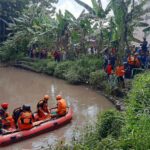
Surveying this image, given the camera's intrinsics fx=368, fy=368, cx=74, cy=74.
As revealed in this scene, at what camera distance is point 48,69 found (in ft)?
80.5

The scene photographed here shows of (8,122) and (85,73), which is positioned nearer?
(8,122)

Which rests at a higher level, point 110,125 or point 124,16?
point 124,16

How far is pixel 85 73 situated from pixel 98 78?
1.90 meters

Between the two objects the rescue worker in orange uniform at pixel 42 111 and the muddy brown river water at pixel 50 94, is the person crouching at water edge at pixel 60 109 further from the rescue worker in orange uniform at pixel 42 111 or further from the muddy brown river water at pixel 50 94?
the muddy brown river water at pixel 50 94

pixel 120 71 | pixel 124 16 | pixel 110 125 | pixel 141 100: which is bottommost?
pixel 110 125

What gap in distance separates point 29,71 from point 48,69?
2873 mm

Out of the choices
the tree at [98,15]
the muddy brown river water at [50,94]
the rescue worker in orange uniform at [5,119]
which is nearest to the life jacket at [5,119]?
the rescue worker in orange uniform at [5,119]

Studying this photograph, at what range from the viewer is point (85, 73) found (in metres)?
20.4

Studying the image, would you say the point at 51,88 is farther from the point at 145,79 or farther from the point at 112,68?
the point at 145,79

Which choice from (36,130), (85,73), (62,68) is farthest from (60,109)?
(62,68)

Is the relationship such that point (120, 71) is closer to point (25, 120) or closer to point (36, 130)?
point (36, 130)

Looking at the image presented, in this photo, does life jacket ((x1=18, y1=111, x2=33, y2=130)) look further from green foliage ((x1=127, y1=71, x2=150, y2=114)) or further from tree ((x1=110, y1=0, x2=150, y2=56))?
tree ((x1=110, y1=0, x2=150, y2=56))

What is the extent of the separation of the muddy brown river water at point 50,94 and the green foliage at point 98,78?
40 centimetres

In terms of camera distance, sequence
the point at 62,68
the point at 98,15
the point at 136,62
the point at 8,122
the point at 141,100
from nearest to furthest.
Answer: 1. the point at 141,100
2. the point at 8,122
3. the point at 136,62
4. the point at 98,15
5. the point at 62,68
